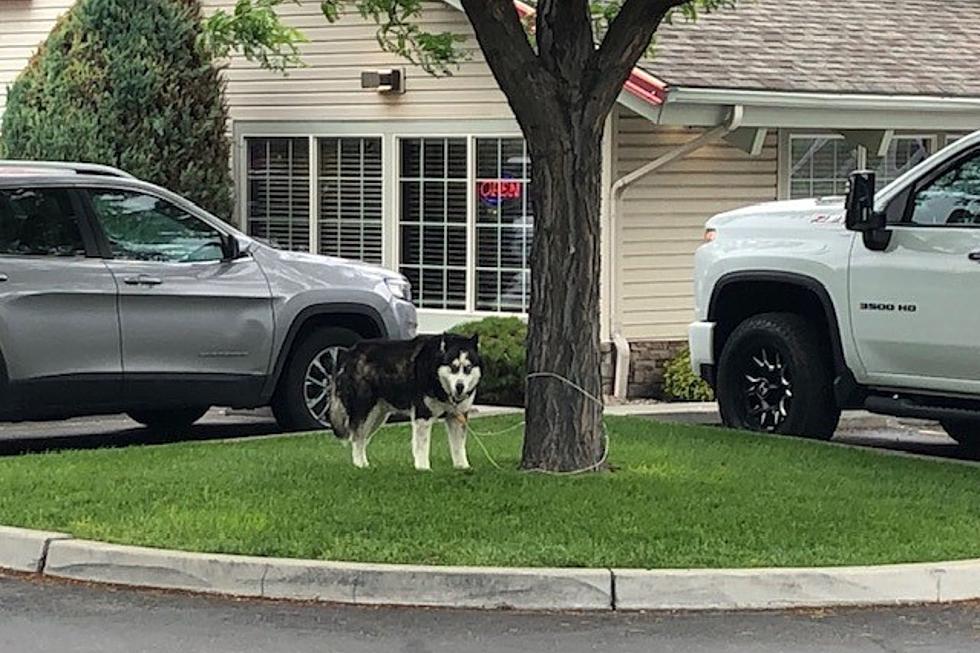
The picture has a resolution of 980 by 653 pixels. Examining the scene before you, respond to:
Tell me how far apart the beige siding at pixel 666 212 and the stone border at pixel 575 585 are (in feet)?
28.0

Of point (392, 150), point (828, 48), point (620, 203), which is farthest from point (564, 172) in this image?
point (828, 48)

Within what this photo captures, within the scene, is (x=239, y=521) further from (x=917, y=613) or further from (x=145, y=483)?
(x=917, y=613)

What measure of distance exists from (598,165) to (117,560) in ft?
11.6

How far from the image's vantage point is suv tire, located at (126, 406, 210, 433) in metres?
13.9

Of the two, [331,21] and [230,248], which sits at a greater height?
[331,21]

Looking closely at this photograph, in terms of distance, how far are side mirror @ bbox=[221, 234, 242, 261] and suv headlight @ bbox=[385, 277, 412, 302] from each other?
1214mm

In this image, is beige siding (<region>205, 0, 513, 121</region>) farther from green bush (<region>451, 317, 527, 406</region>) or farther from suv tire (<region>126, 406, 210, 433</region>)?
suv tire (<region>126, 406, 210, 433</region>)

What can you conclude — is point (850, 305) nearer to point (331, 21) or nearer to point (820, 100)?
point (331, 21)

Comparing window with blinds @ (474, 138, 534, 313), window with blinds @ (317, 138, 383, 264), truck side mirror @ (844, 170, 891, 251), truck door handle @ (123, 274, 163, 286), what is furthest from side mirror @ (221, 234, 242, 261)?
window with blinds @ (317, 138, 383, 264)

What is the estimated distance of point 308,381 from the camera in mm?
13328

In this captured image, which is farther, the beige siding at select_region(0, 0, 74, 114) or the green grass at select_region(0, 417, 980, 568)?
the beige siding at select_region(0, 0, 74, 114)

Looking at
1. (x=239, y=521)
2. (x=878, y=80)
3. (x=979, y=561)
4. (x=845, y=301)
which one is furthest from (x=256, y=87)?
(x=979, y=561)

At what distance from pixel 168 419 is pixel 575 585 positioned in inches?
267

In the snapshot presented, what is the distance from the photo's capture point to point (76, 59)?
18453 millimetres
